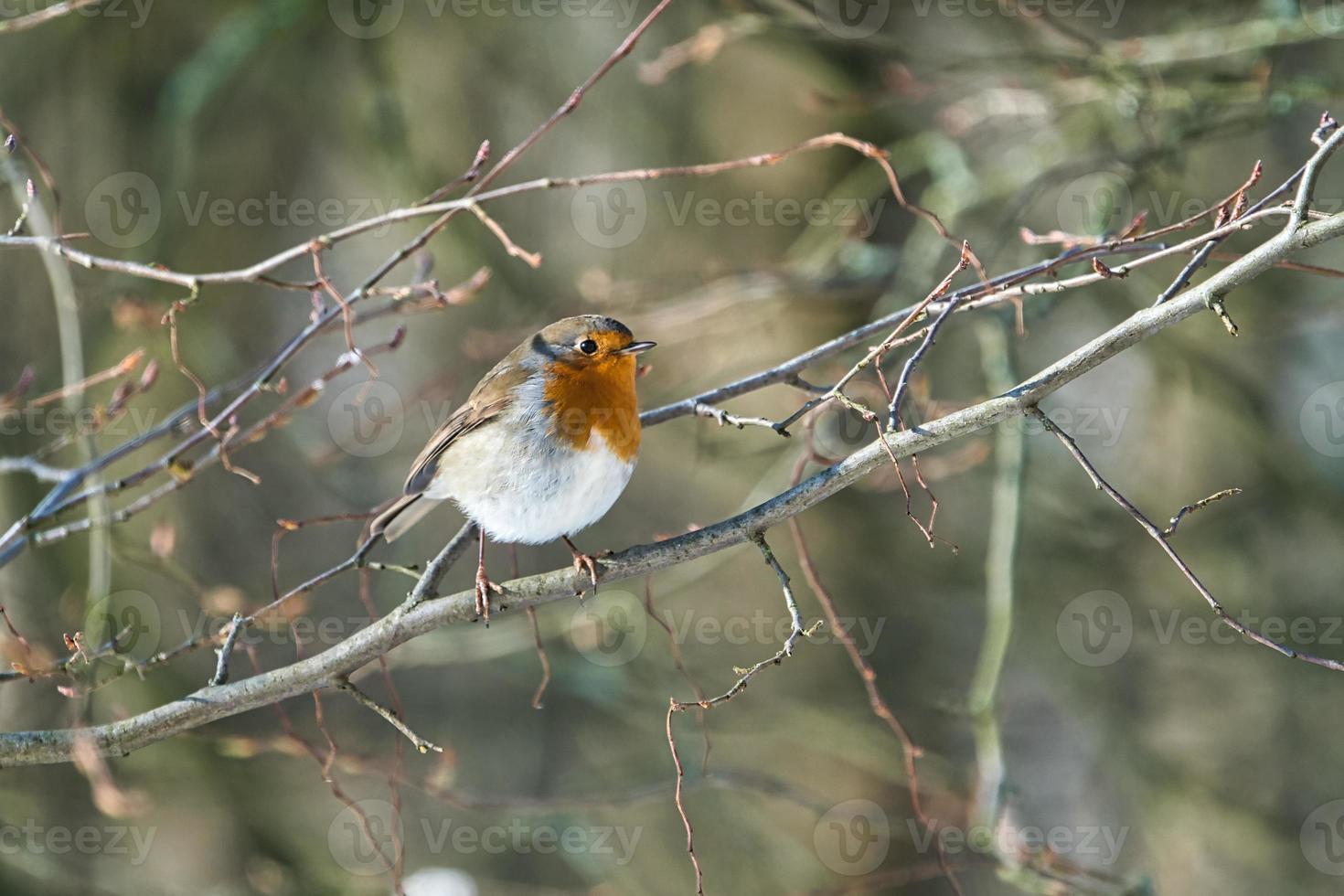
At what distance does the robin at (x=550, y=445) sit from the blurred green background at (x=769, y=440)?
116 cm

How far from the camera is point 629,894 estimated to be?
15.4ft

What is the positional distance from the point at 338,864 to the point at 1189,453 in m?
4.08

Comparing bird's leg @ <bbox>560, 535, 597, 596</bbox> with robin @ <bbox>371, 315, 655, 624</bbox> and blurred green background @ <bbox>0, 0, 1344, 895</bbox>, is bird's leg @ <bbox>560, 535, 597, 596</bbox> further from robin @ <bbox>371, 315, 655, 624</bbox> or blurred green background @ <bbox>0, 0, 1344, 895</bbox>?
blurred green background @ <bbox>0, 0, 1344, 895</bbox>

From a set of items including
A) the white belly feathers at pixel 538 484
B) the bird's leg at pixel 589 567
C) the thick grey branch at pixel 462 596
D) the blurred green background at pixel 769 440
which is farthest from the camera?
the blurred green background at pixel 769 440

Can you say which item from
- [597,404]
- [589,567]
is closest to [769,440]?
[597,404]

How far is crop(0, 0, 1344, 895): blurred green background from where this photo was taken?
4.21 m

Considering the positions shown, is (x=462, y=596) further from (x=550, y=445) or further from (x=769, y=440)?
(x=769, y=440)

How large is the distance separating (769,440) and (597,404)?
1776mm

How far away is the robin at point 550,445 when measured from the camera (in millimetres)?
2725

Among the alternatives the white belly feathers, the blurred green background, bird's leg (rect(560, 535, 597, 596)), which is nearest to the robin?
the white belly feathers

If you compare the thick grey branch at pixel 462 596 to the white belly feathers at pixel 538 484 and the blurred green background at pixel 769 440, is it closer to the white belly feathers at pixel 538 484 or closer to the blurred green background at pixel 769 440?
the white belly feathers at pixel 538 484

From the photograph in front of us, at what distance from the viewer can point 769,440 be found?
175 inches

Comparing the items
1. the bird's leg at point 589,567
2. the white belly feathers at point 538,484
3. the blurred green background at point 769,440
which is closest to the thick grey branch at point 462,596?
the bird's leg at point 589,567

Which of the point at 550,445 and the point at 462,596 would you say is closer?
the point at 462,596
